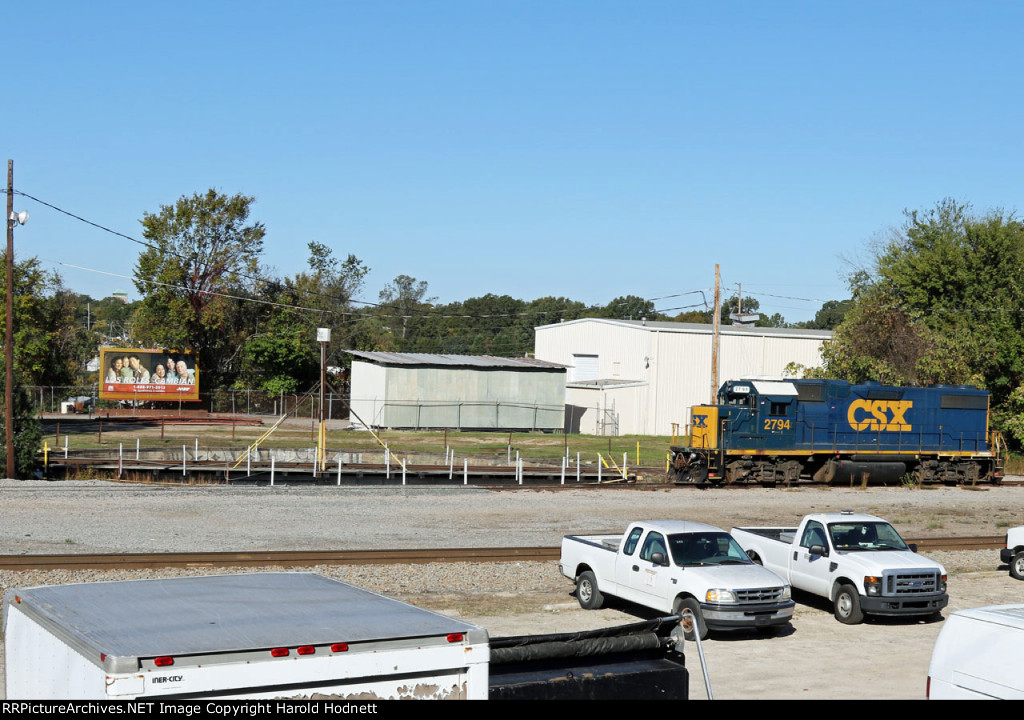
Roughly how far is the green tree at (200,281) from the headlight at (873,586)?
64.7m

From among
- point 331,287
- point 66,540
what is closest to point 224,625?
point 66,540

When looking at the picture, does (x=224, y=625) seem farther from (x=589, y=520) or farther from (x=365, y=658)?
(x=589, y=520)

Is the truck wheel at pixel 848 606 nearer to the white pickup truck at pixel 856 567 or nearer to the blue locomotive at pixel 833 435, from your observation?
the white pickup truck at pixel 856 567

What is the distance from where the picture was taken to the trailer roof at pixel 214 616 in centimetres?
472

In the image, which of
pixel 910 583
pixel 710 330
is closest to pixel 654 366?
pixel 710 330

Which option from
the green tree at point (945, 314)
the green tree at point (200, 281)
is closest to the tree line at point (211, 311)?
the green tree at point (200, 281)

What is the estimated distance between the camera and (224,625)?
5.03 m

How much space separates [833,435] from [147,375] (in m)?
48.0

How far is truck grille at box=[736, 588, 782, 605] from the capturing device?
1408cm

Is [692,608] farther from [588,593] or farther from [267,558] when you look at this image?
[267,558]

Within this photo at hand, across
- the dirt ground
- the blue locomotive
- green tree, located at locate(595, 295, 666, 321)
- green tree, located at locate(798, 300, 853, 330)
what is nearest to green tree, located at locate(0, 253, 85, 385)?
the dirt ground

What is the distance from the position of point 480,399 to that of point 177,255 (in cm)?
2909

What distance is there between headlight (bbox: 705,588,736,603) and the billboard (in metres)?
58.0

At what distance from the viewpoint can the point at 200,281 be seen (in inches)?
2960
